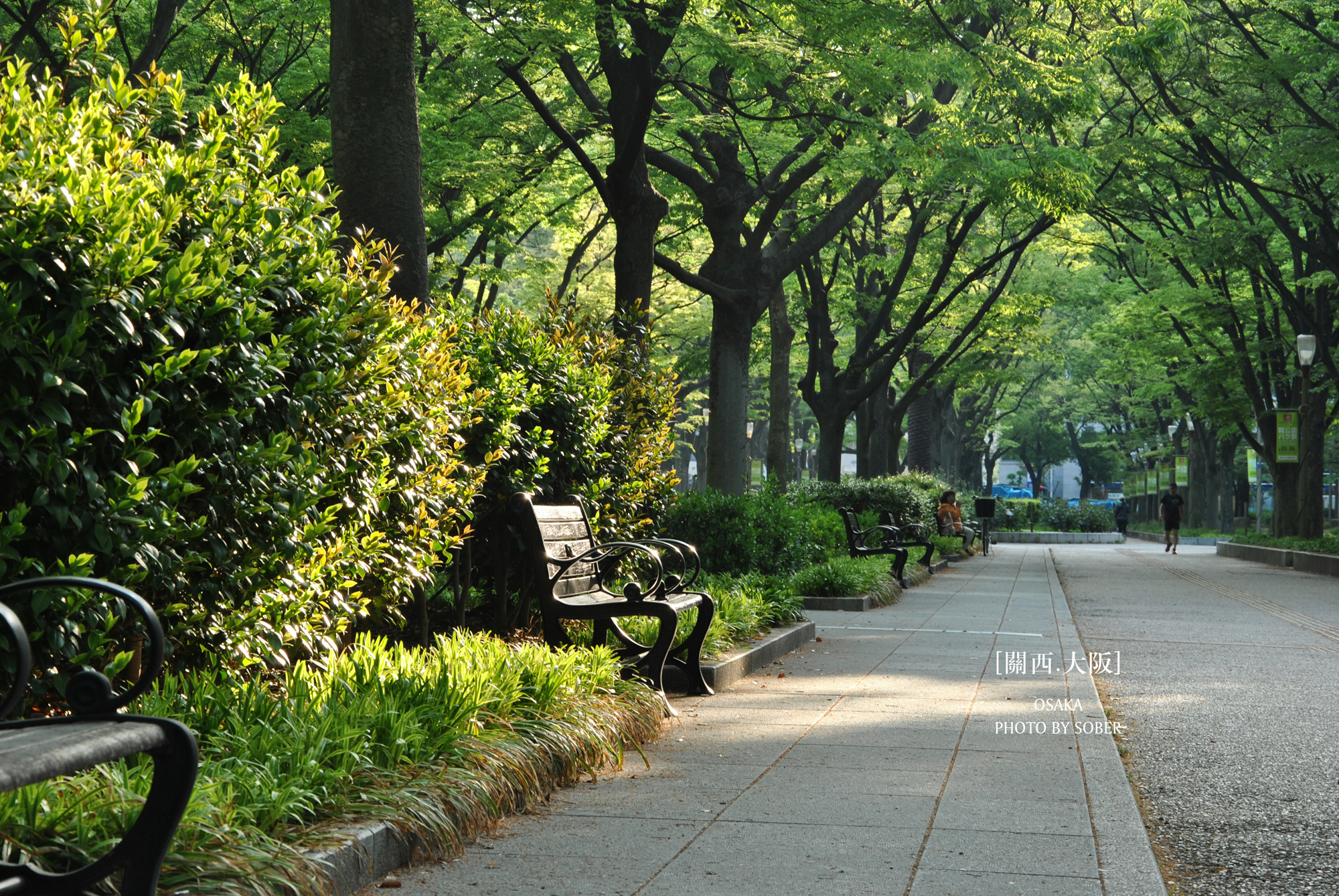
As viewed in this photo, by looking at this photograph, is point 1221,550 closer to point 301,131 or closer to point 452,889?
point 301,131

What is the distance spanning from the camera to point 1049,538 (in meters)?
41.6

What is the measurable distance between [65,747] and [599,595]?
4.66 m

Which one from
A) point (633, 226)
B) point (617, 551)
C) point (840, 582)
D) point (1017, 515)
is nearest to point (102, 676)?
point (617, 551)

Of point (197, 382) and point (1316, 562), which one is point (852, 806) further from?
point (1316, 562)

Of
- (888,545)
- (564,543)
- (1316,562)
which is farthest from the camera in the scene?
(1316,562)

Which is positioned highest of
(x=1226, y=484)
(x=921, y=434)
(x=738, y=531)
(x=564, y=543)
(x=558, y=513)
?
(x=921, y=434)

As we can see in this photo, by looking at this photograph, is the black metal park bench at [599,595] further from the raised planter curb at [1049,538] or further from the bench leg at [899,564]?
the raised planter curb at [1049,538]

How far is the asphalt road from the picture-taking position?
4.20m

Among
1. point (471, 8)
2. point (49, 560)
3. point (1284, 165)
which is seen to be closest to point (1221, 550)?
point (1284, 165)

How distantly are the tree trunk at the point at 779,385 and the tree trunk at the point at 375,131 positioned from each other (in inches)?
591

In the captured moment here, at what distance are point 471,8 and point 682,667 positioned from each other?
9.56m

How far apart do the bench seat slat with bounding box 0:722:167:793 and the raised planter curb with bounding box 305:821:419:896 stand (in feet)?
2.57

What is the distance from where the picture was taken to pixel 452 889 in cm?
358

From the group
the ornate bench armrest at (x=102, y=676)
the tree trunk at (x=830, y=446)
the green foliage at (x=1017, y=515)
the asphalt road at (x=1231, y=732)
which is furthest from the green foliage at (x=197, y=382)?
the green foliage at (x=1017, y=515)
